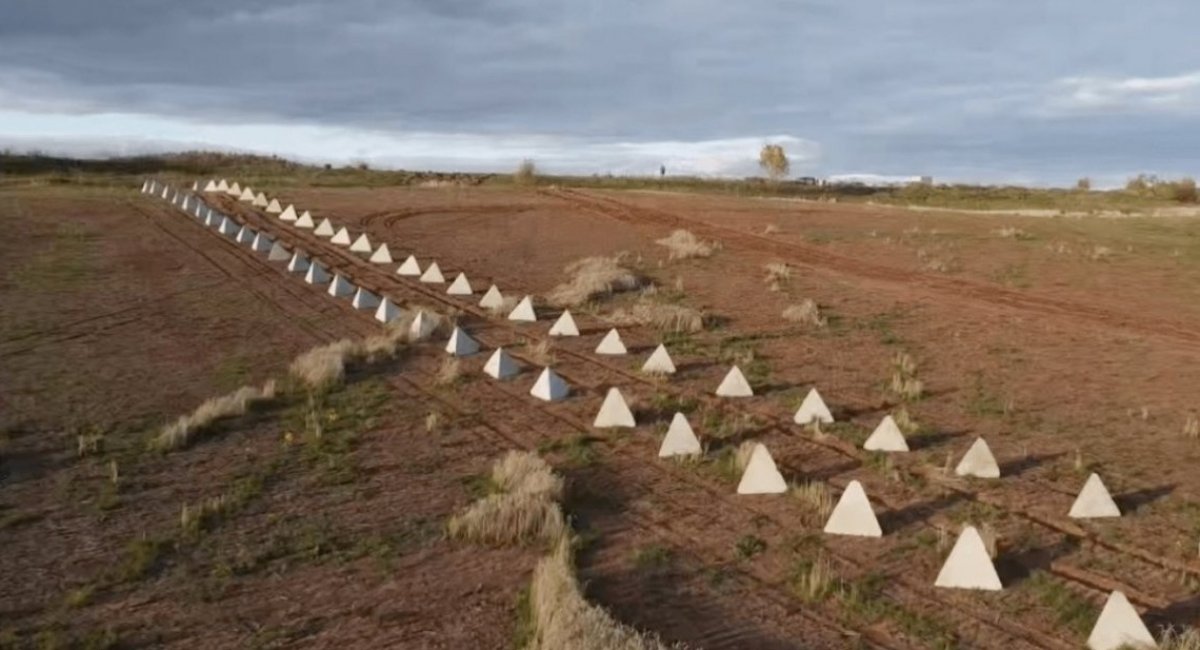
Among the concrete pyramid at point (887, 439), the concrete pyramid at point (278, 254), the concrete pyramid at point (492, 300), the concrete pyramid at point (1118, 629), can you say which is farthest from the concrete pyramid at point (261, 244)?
the concrete pyramid at point (1118, 629)

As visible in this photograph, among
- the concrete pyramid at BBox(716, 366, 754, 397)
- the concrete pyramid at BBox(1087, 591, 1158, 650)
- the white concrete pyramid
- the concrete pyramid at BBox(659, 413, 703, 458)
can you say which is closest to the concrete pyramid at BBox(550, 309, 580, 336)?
the white concrete pyramid

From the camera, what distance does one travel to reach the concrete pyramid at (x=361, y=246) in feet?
103

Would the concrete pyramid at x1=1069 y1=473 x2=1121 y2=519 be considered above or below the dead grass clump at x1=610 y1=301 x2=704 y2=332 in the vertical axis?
above

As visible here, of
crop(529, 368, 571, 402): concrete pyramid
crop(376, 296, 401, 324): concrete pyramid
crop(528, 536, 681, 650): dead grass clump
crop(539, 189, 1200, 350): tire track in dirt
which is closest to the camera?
crop(528, 536, 681, 650): dead grass clump

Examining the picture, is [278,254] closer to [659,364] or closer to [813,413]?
[659,364]

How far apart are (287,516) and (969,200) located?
Answer: 68.9m

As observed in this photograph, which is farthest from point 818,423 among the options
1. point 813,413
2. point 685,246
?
point 685,246

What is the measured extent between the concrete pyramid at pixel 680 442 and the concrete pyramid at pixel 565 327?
7441 mm

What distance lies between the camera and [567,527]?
11039 millimetres

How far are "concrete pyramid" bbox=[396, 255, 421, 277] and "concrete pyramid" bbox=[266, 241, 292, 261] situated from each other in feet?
10.3

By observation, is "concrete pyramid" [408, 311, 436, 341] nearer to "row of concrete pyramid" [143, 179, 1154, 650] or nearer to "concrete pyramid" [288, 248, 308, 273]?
"row of concrete pyramid" [143, 179, 1154, 650]

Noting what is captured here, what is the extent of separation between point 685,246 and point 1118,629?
79.9 feet

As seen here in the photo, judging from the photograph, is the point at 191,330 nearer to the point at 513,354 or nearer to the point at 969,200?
the point at 513,354

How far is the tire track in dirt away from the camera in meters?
23.5
